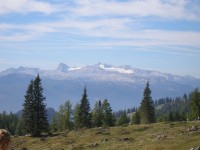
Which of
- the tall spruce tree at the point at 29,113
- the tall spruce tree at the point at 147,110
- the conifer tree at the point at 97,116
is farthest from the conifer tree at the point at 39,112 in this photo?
the tall spruce tree at the point at 147,110

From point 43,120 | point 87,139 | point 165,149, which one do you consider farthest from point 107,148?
point 43,120

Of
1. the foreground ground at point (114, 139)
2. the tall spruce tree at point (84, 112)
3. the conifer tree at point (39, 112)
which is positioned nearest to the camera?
the foreground ground at point (114, 139)

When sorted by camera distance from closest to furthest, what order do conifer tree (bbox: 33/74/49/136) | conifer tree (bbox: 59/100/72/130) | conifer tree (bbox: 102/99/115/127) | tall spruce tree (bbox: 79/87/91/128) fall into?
1. conifer tree (bbox: 33/74/49/136)
2. tall spruce tree (bbox: 79/87/91/128)
3. conifer tree (bbox: 59/100/72/130)
4. conifer tree (bbox: 102/99/115/127)

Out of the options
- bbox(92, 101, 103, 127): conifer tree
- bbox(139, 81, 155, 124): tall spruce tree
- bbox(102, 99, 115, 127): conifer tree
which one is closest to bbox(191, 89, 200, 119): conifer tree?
bbox(139, 81, 155, 124): tall spruce tree

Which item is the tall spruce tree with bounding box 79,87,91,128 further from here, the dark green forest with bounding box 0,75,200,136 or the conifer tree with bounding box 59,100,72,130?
the conifer tree with bounding box 59,100,72,130

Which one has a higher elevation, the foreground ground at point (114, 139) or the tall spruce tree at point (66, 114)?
the tall spruce tree at point (66, 114)

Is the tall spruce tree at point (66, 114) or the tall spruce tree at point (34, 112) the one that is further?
the tall spruce tree at point (66, 114)

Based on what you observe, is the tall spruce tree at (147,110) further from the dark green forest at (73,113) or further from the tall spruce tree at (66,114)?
the tall spruce tree at (66,114)

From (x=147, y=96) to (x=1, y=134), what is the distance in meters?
112

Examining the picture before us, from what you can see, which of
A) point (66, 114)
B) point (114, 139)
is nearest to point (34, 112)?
point (66, 114)

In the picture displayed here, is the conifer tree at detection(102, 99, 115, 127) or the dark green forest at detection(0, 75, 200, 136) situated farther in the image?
the conifer tree at detection(102, 99, 115, 127)

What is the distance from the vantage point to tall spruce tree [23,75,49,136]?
9088 cm

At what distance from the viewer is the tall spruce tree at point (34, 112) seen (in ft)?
298

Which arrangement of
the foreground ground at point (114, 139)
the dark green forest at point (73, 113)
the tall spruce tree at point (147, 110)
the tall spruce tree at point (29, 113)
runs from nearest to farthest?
the foreground ground at point (114, 139)
the tall spruce tree at point (29, 113)
the dark green forest at point (73, 113)
the tall spruce tree at point (147, 110)
